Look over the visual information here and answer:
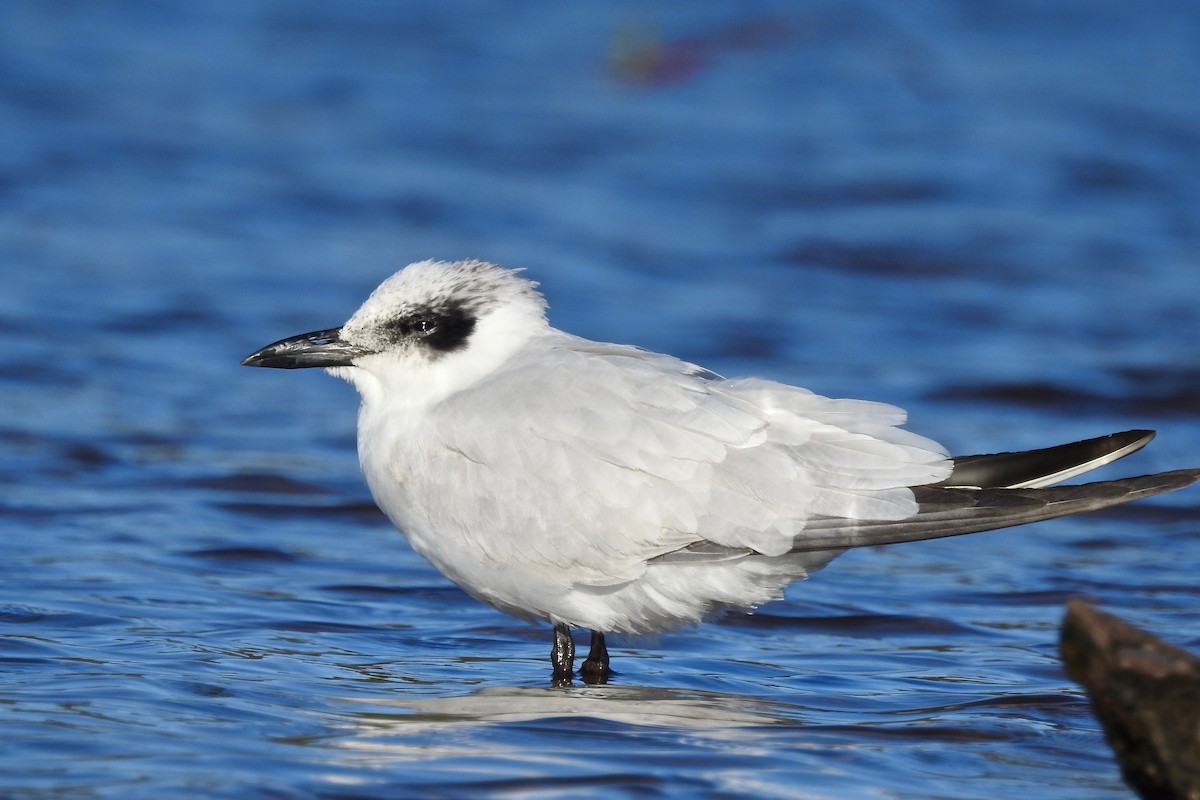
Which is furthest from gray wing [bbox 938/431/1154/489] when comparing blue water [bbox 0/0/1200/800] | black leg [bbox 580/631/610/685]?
black leg [bbox 580/631/610/685]

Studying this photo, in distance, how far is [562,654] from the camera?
5.82m

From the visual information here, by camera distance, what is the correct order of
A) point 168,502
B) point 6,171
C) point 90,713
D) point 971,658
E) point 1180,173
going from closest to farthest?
point 90,713, point 971,658, point 168,502, point 6,171, point 1180,173

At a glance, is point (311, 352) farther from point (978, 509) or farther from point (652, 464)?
point (978, 509)

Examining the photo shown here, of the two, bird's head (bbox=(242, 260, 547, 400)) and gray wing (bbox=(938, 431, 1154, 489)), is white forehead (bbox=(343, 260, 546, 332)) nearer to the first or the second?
bird's head (bbox=(242, 260, 547, 400))

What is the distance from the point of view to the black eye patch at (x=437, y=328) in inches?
235

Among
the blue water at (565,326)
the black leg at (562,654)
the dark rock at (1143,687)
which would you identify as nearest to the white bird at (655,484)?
the black leg at (562,654)

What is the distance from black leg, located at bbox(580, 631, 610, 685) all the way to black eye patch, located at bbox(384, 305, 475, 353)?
3.69 feet

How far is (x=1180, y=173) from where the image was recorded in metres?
15.8

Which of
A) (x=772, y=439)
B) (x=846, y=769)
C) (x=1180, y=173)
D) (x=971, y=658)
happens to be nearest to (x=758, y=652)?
(x=971, y=658)

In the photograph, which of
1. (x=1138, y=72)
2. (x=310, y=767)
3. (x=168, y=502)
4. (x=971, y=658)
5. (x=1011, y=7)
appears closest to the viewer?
(x=310, y=767)

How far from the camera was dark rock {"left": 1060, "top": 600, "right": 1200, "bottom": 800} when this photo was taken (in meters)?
3.69

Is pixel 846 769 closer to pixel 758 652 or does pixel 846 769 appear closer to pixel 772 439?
pixel 772 439

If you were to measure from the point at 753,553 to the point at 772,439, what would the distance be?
385 mm

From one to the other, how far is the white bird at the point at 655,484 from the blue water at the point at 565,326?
0.41 metres
